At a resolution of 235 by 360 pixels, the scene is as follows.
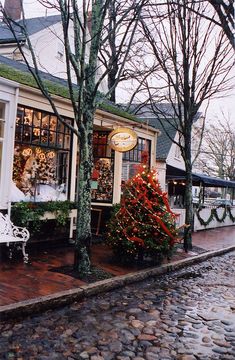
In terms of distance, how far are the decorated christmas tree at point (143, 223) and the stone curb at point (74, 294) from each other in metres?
0.44

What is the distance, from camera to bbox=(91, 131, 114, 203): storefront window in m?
10.9

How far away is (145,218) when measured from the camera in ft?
24.4

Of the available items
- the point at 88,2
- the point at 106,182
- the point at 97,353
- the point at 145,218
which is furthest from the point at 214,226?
the point at 97,353

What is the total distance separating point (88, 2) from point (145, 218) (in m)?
4.24

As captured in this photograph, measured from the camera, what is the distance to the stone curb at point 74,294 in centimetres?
457

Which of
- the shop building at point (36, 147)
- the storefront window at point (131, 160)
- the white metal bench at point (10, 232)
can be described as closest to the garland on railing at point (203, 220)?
the storefront window at point (131, 160)

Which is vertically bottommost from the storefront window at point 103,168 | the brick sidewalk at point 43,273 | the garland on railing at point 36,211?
the brick sidewalk at point 43,273

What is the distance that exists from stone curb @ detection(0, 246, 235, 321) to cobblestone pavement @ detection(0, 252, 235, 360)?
11 cm

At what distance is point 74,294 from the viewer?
17.8ft

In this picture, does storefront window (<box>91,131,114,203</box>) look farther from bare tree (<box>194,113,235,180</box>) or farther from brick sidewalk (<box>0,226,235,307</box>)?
bare tree (<box>194,113,235,180</box>)

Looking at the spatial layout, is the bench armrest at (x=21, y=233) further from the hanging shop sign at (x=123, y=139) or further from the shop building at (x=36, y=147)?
the hanging shop sign at (x=123, y=139)

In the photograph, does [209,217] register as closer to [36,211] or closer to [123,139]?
[123,139]

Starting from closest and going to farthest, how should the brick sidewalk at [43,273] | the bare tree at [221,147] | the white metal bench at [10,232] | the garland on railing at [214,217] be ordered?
the brick sidewalk at [43,273]
the white metal bench at [10,232]
the garland on railing at [214,217]
the bare tree at [221,147]

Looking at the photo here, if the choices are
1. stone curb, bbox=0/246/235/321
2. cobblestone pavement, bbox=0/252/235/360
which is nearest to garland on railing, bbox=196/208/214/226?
stone curb, bbox=0/246/235/321
